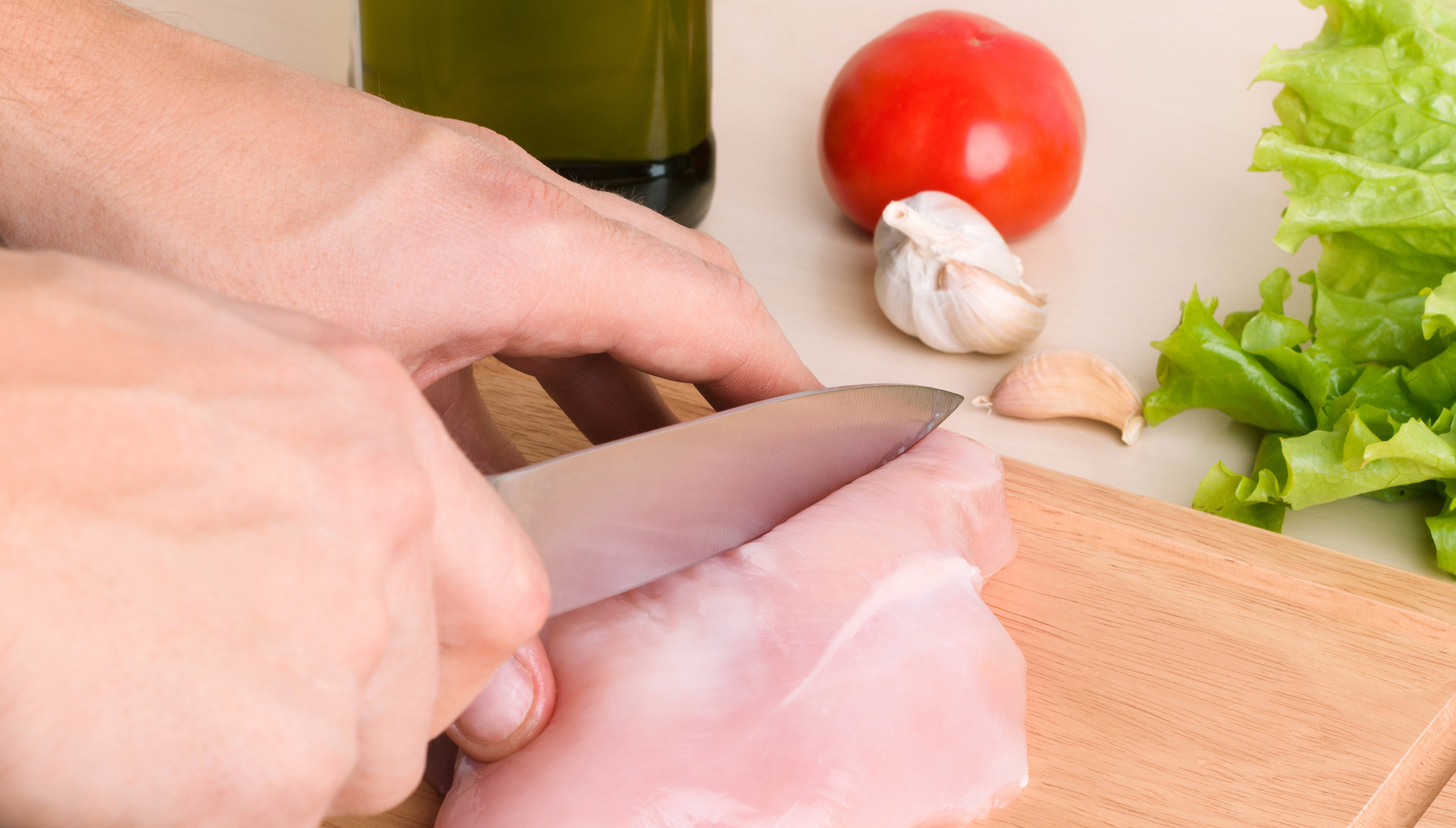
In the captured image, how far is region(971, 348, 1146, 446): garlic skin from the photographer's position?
1.38 m

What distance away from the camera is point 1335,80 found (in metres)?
1.39

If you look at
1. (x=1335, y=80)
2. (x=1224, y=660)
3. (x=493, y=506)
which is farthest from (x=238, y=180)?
(x=1335, y=80)

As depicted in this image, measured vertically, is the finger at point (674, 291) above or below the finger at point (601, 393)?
above

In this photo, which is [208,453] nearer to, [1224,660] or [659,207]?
[1224,660]

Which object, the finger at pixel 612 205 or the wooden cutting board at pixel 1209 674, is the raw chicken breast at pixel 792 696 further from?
the finger at pixel 612 205

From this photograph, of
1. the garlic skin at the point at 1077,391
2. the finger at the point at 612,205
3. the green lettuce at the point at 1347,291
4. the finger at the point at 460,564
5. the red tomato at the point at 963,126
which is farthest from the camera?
the red tomato at the point at 963,126

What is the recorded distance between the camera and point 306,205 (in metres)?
0.82

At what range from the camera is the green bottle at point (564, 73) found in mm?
1412

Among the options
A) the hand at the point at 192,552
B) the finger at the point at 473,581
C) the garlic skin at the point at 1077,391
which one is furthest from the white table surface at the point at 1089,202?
the hand at the point at 192,552

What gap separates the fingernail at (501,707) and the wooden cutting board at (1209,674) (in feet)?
0.41

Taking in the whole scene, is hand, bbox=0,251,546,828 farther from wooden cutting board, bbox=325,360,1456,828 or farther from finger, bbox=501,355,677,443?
finger, bbox=501,355,677,443

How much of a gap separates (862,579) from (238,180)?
2.01ft

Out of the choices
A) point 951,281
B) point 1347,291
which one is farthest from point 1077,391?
point 1347,291

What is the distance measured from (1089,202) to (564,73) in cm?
100
